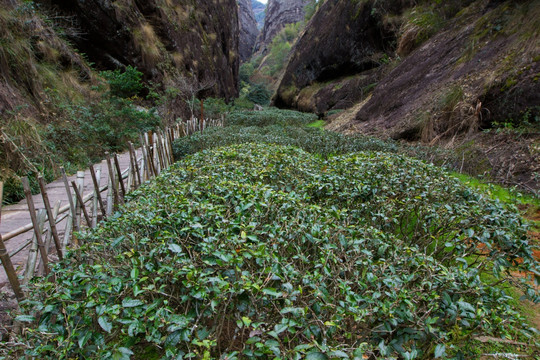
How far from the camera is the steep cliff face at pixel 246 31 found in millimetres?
70562

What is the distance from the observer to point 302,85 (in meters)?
27.4

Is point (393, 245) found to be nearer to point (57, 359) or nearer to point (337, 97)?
point (57, 359)

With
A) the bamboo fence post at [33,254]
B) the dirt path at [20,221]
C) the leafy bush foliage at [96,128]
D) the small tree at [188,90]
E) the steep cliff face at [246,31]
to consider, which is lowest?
the dirt path at [20,221]

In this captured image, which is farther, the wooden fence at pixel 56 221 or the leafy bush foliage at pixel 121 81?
the leafy bush foliage at pixel 121 81

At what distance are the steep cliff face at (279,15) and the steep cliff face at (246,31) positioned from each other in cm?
404

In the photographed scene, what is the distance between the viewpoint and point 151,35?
1656cm

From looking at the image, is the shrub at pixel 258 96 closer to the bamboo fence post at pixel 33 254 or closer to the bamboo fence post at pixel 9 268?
the bamboo fence post at pixel 33 254

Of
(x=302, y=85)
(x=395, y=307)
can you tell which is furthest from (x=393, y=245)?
(x=302, y=85)

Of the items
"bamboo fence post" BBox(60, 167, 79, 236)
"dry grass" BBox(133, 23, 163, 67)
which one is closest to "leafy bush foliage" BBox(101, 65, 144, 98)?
"dry grass" BBox(133, 23, 163, 67)

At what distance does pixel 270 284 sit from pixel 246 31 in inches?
3337

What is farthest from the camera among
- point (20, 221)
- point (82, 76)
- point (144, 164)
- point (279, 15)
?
point (279, 15)

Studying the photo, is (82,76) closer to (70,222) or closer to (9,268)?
(70,222)

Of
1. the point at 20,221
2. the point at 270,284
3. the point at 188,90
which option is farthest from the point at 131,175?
the point at 188,90

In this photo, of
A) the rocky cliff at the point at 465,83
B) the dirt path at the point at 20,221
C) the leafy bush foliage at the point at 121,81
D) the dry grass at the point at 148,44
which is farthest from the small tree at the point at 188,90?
the dirt path at the point at 20,221
